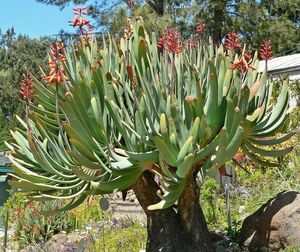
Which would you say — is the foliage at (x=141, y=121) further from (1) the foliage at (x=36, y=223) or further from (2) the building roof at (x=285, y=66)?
(2) the building roof at (x=285, y=66)

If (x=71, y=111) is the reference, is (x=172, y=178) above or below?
below

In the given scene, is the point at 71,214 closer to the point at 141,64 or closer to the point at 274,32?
the point at 141,64

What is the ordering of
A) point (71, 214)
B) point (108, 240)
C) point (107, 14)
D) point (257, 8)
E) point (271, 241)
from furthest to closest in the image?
point (107, 14) < point (257, 8) < point (71, 214) < point (108, 240) < point (271, 241)

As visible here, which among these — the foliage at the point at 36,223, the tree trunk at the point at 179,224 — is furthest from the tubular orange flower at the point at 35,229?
the tree trunk at the point at 179,224

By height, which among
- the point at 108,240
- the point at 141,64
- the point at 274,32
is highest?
the point at 274,32

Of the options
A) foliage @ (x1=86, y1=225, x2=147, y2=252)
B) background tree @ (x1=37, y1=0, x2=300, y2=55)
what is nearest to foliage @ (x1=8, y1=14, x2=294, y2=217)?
foliage @ (x1=86, y1=225, x2=147, y2=252)

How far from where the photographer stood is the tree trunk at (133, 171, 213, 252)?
18.4 feet

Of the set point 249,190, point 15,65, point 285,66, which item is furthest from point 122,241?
point 15,65

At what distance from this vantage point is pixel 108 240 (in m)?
8.86

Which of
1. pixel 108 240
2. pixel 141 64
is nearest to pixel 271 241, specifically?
pixel 141 64

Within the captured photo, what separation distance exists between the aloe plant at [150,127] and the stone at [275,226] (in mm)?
795

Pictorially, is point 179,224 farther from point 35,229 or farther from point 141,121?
point 35,229

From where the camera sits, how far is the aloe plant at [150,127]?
4805mm

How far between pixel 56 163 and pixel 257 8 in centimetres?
1797
